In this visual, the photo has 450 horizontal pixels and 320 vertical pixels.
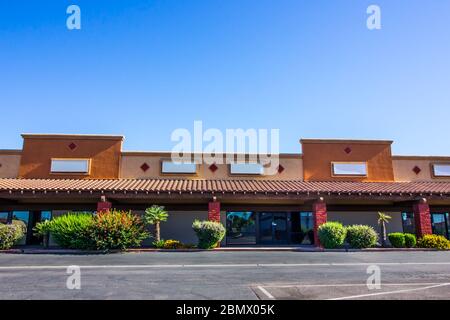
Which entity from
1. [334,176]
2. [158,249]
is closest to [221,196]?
[158,249]

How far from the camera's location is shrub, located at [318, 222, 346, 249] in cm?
1870

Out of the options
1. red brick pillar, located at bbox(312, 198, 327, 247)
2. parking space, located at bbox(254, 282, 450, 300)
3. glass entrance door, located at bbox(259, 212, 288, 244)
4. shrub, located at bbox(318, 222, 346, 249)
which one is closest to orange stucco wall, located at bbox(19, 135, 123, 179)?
glass entrance door, located at bbox(259, 212, 288, 244)

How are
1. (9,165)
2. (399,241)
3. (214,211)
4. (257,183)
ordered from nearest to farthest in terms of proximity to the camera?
(399,241), (214,211), (257,183), (9,165)

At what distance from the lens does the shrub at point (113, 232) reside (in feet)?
57.1

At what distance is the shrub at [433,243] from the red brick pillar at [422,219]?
58 centimetres

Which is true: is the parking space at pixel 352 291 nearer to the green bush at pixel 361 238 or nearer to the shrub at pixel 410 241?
the green bush at pixel 361 238

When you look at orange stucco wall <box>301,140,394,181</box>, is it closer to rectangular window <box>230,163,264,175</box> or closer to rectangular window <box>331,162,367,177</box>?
rectangular window <box>331,162,367,177</box>

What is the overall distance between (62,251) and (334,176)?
1748 cm

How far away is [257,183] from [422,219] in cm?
1011

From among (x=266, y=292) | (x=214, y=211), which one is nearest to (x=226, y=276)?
(x=266, y=292)

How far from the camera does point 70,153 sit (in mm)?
23281

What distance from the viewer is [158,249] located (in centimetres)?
1817

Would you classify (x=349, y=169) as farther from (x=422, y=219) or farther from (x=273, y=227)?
(x=273, y=227)

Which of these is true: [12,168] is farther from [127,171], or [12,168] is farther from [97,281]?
[97,281]
